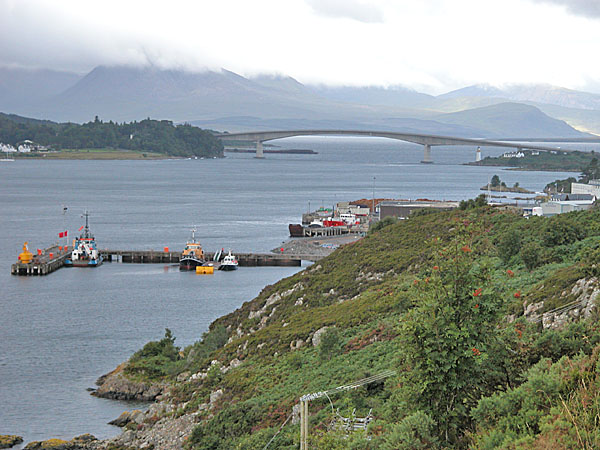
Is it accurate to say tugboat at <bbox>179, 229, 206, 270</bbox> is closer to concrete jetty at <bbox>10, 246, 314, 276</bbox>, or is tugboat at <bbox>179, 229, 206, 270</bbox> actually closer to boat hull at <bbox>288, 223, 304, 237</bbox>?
concrete jetty at <bbox>10, 246, 314, 276</bbox>

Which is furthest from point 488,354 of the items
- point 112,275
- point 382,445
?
point 112,275

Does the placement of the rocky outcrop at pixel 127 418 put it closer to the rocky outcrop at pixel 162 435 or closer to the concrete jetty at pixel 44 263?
the rocky outcrop at pixel 162 435

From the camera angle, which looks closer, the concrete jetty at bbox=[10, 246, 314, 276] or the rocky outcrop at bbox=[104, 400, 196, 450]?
the rocky outcrop at bbox=[104, 400, 196, 450]

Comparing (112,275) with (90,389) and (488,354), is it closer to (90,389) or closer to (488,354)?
(90,389)

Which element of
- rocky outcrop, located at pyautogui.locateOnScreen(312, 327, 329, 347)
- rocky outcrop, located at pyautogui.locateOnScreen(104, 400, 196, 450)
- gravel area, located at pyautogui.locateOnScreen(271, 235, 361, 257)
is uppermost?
rocky outcrop, located at pyautogui.locateOnScreen(312, 327, 329, 347)

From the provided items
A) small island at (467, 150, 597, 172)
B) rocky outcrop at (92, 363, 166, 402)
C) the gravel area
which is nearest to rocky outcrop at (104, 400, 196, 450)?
rocky outcrop at (92, 363, 166, 402)

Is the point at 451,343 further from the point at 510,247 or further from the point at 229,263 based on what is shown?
the point at 229,263

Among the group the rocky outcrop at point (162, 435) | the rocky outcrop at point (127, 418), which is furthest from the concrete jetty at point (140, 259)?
the rocky outcrop at point (162, 435)

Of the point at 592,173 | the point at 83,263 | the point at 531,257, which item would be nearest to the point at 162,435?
the point at 531,257
